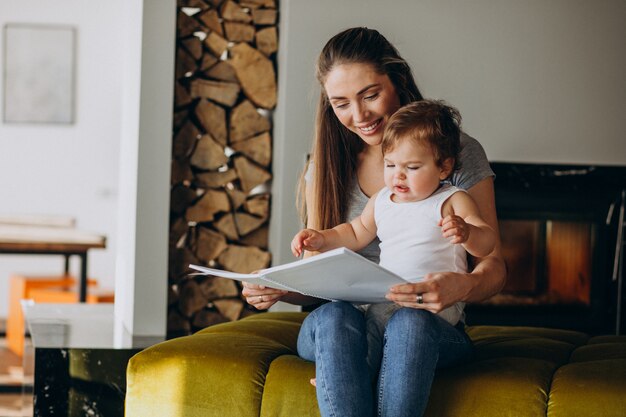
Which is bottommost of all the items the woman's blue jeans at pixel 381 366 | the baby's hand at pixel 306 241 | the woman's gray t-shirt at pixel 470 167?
the woman's blue jeans at pixel 381 366

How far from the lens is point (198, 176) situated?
360cm

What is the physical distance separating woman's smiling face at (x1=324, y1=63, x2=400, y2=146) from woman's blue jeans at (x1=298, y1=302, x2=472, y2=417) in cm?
51

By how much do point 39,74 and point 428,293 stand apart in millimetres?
5256

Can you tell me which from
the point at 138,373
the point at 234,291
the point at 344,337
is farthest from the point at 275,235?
the point at 344,337

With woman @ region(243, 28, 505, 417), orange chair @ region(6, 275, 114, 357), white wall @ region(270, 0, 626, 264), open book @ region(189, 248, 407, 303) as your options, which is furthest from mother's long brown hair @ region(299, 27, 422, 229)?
orange chair @ region(6, 275, 114, 357)

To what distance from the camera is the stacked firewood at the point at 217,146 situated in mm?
3564

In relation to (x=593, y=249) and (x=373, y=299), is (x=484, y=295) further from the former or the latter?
(x=593, y=249)

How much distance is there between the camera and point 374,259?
7.11 feet

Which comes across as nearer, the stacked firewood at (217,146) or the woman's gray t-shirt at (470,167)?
the woman's gray t-shirt at (470,167)

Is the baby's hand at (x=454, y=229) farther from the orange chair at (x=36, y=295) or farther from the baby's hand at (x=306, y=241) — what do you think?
the orange chair at (x=36, y=295)

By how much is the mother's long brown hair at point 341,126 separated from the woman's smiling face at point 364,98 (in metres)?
0.02

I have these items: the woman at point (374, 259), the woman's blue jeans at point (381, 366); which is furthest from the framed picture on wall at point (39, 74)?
the woman's blue jeans at point (381, 366)

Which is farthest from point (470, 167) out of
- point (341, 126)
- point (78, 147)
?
point (78, 147)

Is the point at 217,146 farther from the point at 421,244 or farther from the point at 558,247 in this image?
the point at 421,244
